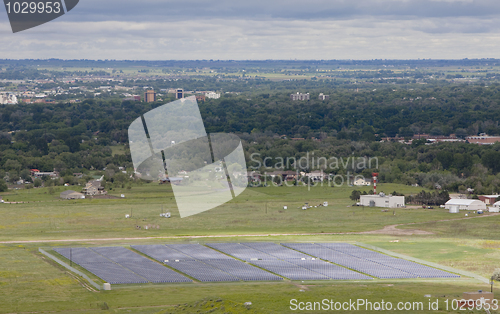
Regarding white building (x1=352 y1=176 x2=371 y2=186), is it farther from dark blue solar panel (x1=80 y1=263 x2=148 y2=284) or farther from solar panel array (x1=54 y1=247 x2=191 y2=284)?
dark blue solar panel (x1=80 y1=263 x2=148 y2=284)

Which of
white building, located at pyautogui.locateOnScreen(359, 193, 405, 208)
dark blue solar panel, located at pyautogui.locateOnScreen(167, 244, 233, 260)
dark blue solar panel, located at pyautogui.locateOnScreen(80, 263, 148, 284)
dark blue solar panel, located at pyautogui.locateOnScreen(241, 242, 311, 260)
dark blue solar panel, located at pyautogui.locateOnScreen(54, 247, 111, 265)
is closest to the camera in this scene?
dark blue solar panel, located at pyautogui.locateOnScreen(80, 263, 148, 284)

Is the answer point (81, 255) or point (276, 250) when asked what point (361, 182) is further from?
point (81, 255)

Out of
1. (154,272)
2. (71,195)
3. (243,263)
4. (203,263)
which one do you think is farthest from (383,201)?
(154,272)

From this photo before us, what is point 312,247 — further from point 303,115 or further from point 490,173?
point 303,115

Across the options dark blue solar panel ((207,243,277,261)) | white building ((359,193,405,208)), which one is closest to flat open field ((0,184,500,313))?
white building ((359,193,405,208))

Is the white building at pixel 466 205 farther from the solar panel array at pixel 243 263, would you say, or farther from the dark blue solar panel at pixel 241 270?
the dark blue solar panel at pixel 241 270
